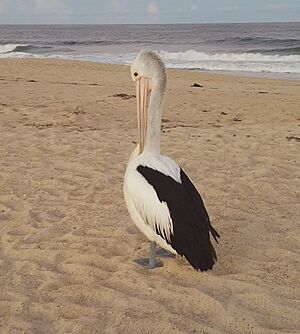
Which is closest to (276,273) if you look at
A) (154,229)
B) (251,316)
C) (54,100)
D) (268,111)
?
(251,316)

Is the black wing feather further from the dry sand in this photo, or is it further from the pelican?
the dry sand

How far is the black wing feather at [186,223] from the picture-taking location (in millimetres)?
3625

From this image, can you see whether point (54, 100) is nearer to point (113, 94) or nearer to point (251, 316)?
point (113, 94)

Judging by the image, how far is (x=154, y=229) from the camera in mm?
3828

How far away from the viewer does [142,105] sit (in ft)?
14.0

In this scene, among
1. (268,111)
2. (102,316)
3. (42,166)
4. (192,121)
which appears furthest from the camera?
(268,111)

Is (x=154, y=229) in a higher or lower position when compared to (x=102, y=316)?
higher

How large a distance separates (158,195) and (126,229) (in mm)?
1119

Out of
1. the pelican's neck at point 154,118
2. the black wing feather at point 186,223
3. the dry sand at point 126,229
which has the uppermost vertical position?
the pelican's neck at point 154,118

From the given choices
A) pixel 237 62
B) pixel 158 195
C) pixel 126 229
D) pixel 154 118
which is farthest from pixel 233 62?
pixel 158 195

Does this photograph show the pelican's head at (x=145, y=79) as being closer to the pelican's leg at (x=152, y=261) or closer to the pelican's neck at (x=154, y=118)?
the pelican's neck at (x=154, y=118)

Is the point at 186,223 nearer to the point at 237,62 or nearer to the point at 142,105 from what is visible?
the point at 142,105

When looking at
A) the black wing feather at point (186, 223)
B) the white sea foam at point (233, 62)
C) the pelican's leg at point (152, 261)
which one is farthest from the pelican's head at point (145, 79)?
the white sea foam at point (233, 62)

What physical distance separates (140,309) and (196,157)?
3.96 m
